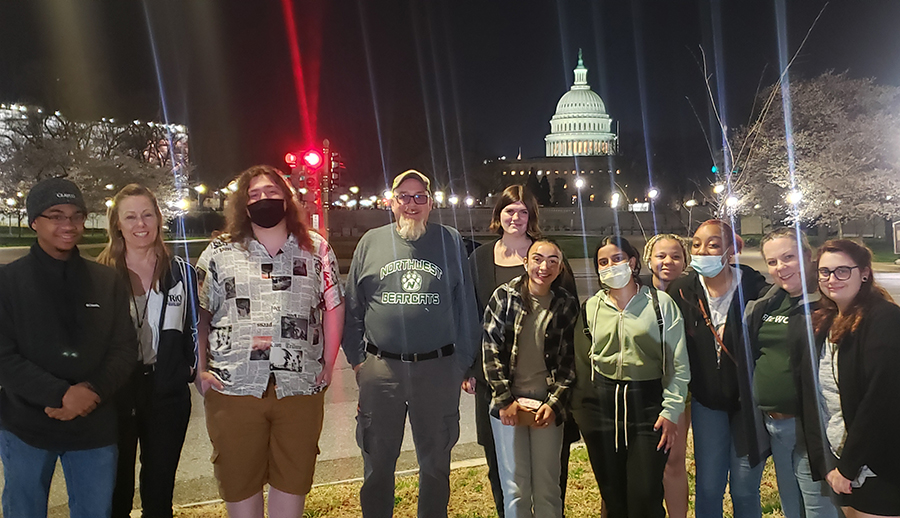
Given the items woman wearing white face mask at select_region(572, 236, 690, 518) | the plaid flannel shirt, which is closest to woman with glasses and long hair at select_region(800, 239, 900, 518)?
woman wearing white face mask at select_region(572, 236, 690, 518)

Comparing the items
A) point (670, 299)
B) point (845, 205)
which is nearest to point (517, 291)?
point (670, 299)

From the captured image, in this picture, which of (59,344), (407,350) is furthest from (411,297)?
(59,344)

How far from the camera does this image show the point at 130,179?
31.9 meters

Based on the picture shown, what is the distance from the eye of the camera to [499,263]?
4.72 m

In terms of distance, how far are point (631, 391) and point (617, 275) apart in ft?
2.43

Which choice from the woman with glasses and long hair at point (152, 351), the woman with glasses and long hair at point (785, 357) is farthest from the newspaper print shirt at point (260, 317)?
the woman with glasses and long hair at point (785, 357)

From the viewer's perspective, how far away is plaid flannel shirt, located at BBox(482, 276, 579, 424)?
12.8 feet

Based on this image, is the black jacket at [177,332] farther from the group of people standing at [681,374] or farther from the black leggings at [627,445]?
the black leggings at [627,445]

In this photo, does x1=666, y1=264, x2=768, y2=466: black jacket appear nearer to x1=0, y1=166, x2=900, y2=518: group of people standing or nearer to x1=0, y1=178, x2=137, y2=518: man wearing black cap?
x1=0, y1=166, x2=900, y2=518: group of people standing

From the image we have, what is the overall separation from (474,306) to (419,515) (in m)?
1.50

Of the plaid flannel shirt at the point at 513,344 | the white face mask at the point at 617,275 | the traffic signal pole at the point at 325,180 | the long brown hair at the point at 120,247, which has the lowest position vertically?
the plaid flannel shirt at the point at 513,344

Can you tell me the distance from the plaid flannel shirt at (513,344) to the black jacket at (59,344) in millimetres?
2208

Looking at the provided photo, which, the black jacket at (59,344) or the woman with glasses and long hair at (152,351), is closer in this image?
the black jacket at (59,344)

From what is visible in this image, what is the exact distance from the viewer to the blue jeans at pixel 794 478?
3518 millimetres
